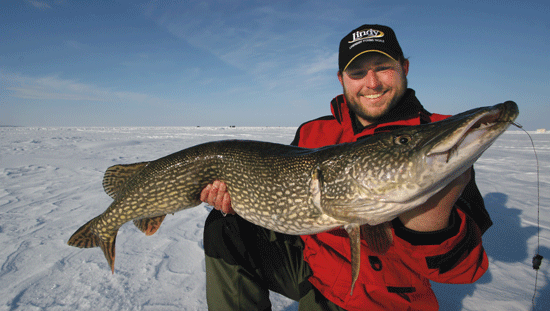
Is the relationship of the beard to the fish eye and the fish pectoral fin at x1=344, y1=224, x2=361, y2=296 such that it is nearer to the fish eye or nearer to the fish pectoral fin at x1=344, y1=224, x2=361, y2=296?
the fish eye

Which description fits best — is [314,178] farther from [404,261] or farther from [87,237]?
[87,237]

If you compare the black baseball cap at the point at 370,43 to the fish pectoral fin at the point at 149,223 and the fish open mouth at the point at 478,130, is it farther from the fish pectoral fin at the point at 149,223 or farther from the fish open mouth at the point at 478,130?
the fish pectoral fin at the point at 149,223

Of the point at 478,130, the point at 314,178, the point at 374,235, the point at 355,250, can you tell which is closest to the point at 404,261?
the point at 374,235

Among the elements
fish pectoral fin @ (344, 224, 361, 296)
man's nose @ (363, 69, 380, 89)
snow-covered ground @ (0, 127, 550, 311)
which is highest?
man's nose @ (363, 69, 380, 89)

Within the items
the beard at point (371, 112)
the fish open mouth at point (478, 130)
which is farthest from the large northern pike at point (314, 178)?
the beard at point (371, 112)

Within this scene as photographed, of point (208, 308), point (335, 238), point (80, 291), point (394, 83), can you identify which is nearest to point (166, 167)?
point (208, 308)

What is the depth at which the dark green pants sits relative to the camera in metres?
1.79

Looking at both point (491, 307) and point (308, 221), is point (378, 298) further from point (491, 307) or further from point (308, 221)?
point (491, 307)

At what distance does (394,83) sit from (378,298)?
170cm

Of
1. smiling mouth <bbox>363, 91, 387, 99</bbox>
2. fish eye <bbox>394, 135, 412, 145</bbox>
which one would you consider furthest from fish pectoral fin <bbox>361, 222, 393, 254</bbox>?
smiling mouth <bbox>363, 91, 387, 99</bbox>

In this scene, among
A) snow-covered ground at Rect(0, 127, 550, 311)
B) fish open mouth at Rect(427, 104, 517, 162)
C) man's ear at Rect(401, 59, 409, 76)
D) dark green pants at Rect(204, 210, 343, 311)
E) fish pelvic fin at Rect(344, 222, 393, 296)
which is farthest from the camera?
man's ear at Rect(401, 59, 409, 76)

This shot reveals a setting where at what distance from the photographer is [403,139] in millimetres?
1271

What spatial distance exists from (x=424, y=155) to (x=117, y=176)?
2213 mm

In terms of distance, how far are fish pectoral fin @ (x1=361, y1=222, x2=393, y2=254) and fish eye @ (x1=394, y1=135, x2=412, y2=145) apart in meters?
0.51
